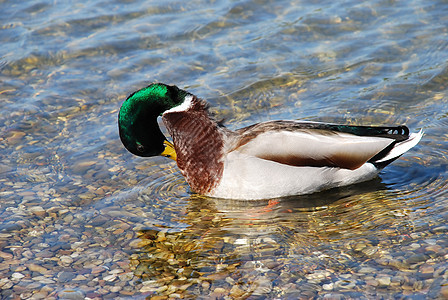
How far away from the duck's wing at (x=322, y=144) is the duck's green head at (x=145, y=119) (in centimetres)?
77

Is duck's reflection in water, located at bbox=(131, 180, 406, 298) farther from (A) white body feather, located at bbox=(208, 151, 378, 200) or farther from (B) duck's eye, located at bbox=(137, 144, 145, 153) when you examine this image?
(B) duck's eye, located at bbox=(137, 144, 145, 153)

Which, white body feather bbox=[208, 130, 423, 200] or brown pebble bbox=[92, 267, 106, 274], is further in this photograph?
white body feather bbox=[208, 130, 423, 200]

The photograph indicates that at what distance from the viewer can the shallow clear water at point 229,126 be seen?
199 inches

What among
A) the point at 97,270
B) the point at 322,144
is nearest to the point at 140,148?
the point at 97,270

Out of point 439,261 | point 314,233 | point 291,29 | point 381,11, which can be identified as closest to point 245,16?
point 291,29

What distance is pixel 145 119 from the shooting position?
20.3ft

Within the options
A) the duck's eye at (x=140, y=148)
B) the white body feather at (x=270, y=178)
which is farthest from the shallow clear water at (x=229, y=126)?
the duck's eye at (x=140, y=148)

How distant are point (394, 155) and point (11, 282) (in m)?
3.61

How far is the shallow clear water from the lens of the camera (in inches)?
199

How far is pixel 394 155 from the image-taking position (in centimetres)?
612

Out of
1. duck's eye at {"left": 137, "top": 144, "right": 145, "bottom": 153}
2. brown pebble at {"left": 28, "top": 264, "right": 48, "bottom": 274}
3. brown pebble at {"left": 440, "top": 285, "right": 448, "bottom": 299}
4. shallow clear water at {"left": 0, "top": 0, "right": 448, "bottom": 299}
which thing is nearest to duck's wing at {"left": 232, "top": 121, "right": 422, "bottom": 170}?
shallow clear water at {"left": 0, "top": 0, "right": 448, "bottom": 299}

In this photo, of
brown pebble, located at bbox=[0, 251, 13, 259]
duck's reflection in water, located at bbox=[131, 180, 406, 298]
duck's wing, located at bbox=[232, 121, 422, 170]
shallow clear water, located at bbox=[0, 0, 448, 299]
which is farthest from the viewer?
duck's wing, located at bbox=[232, 121, 422, 170]

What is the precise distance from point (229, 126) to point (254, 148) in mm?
1861

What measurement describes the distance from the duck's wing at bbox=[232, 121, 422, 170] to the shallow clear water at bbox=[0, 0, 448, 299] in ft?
1.37
